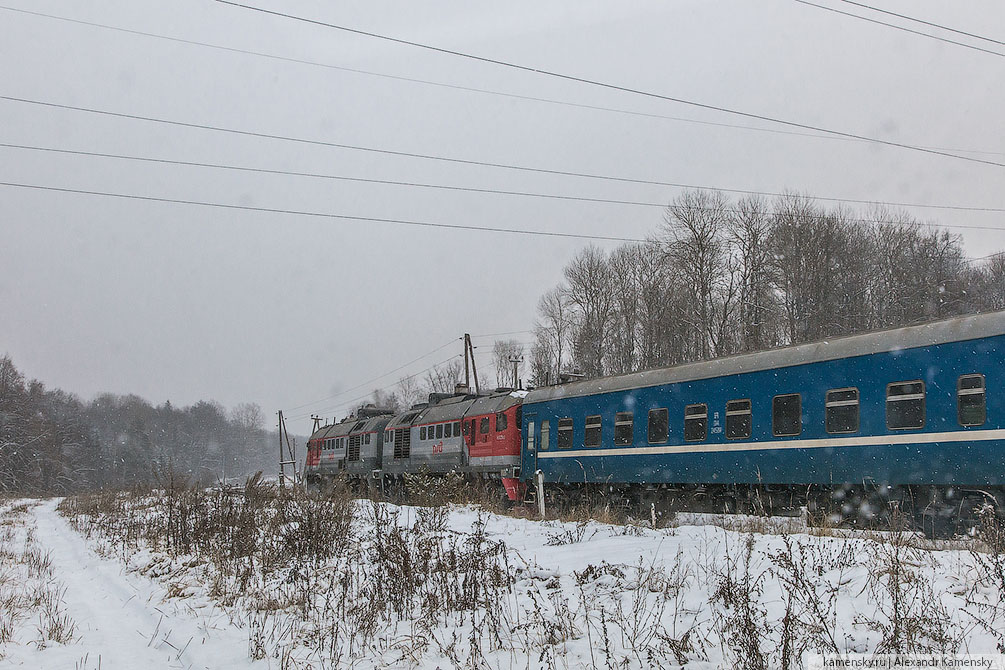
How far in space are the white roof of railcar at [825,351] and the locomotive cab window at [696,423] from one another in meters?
0.65

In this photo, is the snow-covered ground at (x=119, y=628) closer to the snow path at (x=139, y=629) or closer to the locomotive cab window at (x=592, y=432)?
the snow path at (x=139, y=629)

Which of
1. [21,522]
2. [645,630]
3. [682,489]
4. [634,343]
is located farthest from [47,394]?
[645,630]

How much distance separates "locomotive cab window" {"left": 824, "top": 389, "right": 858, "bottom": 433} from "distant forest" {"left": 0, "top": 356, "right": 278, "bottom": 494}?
11.8 metres

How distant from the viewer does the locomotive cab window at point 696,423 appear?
53.3 ft

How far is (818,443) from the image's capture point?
13.9 meters

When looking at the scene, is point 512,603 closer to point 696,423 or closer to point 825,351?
point 825,351

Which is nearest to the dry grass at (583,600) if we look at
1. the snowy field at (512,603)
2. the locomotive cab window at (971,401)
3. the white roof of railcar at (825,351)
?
the snowy field at (512,603)

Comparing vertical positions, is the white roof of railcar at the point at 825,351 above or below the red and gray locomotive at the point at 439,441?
above

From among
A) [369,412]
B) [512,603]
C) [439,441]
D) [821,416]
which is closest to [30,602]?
[512,603]

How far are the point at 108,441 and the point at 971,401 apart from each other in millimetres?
139858

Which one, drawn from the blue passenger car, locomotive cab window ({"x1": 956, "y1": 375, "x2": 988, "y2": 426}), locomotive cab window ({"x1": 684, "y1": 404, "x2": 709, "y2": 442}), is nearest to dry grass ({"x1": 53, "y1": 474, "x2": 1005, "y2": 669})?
the blue passenger car

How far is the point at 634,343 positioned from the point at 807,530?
149 feet

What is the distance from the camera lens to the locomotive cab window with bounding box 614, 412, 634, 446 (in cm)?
1827

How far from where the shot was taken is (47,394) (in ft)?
368
